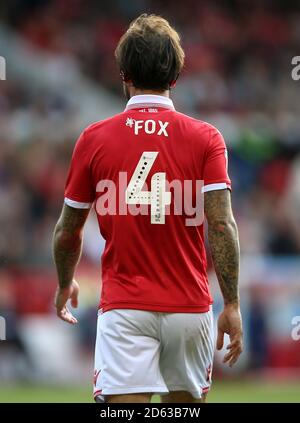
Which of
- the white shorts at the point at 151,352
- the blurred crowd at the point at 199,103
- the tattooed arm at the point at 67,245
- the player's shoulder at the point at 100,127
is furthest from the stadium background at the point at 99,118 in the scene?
the player's shoulder at the point at 100,127

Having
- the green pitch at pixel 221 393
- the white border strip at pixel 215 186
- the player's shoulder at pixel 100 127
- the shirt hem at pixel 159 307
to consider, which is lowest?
the green pitch at pixel 221 393

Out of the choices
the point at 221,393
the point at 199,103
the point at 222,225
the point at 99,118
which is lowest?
the point at 221,393

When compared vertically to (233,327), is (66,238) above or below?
above

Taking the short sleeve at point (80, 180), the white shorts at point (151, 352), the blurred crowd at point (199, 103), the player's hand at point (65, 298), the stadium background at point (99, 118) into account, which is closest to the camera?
the white shorts at point (151, 352)

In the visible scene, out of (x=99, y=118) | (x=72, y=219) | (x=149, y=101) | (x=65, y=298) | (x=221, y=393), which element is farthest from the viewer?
(x=99, y=118)

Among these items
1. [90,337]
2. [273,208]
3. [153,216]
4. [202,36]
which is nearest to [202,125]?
[153,216]

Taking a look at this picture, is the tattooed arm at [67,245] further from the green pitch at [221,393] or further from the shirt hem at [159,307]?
the green pitch at [221,393]

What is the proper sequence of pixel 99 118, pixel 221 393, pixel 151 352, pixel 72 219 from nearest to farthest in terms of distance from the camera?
pixel 151 352
pixel 72 219
pixel 221 393
pixel 99 118

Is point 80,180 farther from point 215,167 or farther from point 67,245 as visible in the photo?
point 215,167

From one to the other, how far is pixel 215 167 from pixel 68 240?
80 centimetres

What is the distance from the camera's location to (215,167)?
4.88m

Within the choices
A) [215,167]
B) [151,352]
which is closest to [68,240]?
[151,352]

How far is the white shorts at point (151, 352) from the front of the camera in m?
4.83

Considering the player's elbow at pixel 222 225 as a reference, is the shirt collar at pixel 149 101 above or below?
above
